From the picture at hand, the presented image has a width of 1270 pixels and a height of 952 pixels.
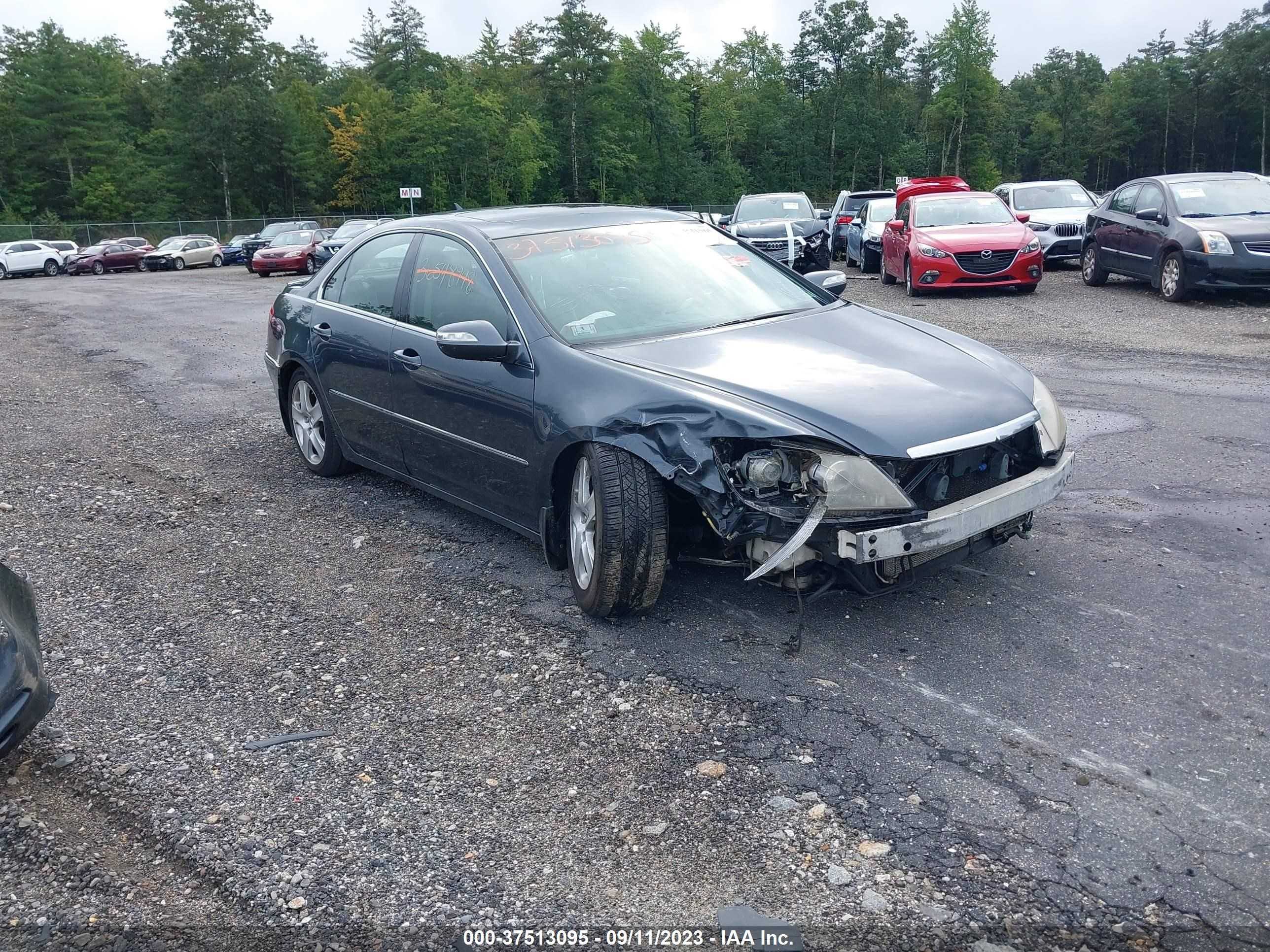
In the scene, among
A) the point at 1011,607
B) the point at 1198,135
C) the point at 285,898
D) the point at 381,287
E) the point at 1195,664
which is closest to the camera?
the point at 285,898

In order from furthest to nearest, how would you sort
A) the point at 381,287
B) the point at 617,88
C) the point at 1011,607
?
the point at 617,88
the point at 381,287
the point at 1011,607

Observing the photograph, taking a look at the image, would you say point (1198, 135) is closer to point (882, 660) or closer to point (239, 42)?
point (239, 42)

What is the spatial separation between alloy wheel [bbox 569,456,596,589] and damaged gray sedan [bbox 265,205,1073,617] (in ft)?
0.04

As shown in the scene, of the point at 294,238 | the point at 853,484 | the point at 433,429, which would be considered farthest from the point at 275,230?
the point at 853,484

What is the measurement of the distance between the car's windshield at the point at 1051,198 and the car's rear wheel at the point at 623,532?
16679 millimetres

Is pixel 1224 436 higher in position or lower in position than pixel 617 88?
lower

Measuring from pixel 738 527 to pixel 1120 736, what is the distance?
1365 mm

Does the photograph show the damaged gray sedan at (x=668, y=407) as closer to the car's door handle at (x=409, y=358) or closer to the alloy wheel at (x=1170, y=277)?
the car's door handle at (x=409, y=358)

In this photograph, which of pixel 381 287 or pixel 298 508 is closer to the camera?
pixel 381 287

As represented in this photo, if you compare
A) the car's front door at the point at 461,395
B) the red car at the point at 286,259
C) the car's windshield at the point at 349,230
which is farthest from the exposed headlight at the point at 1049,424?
the red car at the point at 286,259

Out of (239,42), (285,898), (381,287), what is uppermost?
(239,42)

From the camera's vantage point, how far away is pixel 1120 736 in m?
3.33

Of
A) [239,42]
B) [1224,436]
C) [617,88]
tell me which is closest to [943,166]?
[617,88]

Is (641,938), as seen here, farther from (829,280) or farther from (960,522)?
(829,280)
